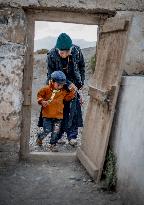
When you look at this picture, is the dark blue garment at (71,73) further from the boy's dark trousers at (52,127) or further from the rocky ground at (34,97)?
the rocky ground at (34,97)

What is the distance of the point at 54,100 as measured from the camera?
6199 mm

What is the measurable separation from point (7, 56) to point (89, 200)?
2.41 metres

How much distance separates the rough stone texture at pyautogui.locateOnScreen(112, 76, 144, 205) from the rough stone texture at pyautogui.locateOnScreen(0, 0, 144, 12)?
1315 mm

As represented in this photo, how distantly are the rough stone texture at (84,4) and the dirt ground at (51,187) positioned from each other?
2.45 meters

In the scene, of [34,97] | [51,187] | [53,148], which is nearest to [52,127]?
[53,148]

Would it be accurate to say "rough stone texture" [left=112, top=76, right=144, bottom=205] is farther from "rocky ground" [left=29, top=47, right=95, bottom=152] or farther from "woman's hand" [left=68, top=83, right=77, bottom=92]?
"rocky ground" [left=29, top=47, right=95, bottom=152]

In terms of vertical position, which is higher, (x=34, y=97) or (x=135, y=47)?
(x=135, y=47)

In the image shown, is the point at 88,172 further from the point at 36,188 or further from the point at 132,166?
the point at 132,166

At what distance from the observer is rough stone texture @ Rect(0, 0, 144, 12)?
5.35 meters

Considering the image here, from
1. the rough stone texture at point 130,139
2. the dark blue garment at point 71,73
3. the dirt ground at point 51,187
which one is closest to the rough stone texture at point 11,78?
the dirt ground at point 51,187

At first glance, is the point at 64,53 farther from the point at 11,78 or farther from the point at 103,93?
the point at 103,93

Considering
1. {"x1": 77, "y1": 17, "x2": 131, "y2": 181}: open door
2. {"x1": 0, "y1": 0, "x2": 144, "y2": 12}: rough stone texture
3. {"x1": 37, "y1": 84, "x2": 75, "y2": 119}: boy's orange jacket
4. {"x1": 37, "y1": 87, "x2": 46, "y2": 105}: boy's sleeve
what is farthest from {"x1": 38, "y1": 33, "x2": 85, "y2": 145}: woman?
{"x1": 0, "y1": 0, "x2": 144, "y2": 12}: rough stone texture

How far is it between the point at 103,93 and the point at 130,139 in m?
0.98

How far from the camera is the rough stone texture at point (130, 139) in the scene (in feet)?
12.8
